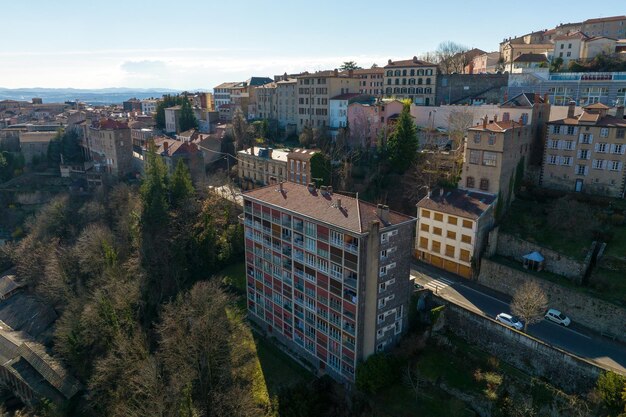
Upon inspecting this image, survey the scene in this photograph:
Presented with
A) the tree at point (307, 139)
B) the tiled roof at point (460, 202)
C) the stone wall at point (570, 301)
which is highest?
the tree at point (307, 139)

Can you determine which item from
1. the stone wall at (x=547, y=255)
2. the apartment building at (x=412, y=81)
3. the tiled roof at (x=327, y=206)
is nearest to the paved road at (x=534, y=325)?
the stone wall at (x=547, y=255)

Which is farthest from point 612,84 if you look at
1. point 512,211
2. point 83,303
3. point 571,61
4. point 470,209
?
point 83,303

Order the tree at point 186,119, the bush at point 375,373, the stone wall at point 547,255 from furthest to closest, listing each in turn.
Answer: the tree at point 186,119 < the stone wall at point 547,255 < the bush at point 375,373

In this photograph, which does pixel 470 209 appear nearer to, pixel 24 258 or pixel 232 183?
pixel 232 183

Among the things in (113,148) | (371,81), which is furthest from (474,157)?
(113,148)

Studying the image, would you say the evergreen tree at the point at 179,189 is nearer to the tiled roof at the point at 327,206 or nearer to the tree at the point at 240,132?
the tiled roof at the point at 327,206

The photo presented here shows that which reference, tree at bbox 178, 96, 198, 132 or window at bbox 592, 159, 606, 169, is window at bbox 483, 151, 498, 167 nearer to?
window at bbox 592, 159, 606, 169
